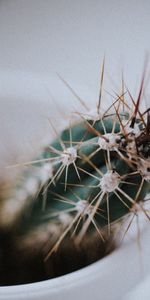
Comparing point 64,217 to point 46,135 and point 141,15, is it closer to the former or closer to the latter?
point 46,135

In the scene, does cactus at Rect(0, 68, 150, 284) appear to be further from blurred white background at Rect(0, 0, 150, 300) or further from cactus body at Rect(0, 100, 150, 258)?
blurred white background at Rect(0, 0, 150, 300)

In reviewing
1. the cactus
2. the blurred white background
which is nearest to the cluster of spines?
the cactus

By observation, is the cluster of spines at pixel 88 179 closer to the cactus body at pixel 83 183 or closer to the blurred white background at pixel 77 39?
the cactus body at pixel 83 183

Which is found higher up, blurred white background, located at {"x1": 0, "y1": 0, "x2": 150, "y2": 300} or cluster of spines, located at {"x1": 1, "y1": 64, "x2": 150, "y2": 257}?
blurred white background, located at {"x1": 0, "y1": 0, "x2": 150, "y2": 300}

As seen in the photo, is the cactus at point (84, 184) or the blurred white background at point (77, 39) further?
the blurred white background at point (77, 39)

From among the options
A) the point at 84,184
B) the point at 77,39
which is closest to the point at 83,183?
the point at 84,184

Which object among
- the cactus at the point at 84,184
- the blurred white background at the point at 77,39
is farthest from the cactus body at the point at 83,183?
the blurred white background at the point at 77,39

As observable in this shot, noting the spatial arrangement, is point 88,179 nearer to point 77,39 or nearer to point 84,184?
point 84,184

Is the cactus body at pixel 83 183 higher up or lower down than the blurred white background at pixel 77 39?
lower down
